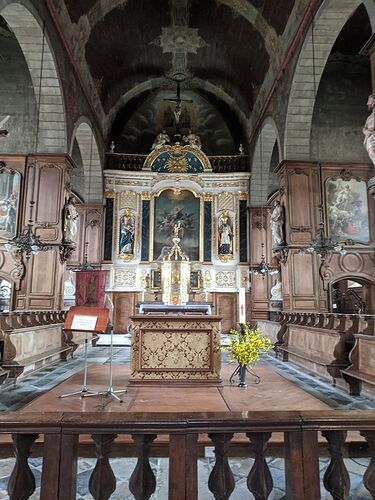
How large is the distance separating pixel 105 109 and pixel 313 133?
7668 millimetres

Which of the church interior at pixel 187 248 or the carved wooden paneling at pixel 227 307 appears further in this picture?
the carved wooden paneling at pixel 227 307

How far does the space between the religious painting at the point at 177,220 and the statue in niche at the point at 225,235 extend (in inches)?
35.6

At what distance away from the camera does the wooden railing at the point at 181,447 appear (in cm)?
125

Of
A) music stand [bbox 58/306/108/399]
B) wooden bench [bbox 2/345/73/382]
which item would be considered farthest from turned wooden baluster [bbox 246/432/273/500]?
wooden bench [bbox 2/345/73/382]

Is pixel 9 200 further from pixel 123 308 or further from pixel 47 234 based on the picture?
pixel 123 308

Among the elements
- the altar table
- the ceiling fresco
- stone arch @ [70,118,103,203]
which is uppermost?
the ceiling fresco

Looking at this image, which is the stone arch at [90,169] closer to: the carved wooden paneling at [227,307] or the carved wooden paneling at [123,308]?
the carved wooden paneling at [123,308]

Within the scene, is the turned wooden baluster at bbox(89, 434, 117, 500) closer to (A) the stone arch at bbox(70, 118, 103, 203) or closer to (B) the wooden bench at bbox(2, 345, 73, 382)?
(B) the wooden bench at bbox(2, 345, 73, 382)

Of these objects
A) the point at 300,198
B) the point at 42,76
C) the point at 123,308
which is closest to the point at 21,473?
the point at 42,76

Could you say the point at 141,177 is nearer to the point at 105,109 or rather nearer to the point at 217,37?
the point at 105,109

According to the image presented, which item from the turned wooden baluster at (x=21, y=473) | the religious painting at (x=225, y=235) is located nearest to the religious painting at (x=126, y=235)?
the religious painting at (x=225, y=235)

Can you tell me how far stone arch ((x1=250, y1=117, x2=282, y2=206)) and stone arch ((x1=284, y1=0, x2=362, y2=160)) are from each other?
2.34 m

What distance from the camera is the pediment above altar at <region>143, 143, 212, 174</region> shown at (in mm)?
14891

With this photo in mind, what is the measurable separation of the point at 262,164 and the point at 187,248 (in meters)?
4.27
